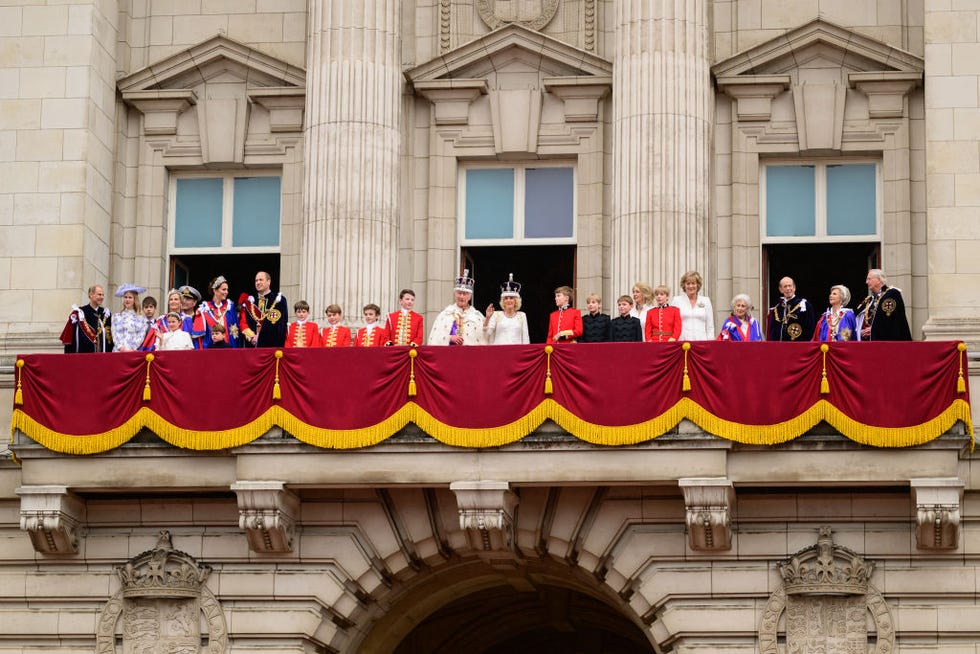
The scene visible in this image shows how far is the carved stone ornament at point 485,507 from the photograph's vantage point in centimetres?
3778

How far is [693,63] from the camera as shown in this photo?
1656 inches

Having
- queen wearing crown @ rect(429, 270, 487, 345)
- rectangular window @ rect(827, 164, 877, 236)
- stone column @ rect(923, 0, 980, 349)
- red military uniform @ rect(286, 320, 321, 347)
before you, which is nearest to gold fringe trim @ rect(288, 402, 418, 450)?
queen wearing crown @ rect(429, 270, 487, 345)

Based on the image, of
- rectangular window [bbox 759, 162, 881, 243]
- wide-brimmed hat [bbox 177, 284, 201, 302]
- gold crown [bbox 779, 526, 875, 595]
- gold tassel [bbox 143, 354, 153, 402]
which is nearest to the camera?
gold crown [bbox 779, 526, 875, 595]

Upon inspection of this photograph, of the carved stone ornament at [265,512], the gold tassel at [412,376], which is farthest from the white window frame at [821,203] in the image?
the carved stone ornament at [265,512]

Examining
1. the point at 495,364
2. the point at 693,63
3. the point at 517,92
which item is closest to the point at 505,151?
the point at 517,92

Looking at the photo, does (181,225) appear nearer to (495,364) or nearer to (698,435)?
(495,364)

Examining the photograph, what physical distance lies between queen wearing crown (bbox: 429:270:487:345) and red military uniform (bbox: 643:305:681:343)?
2.67m

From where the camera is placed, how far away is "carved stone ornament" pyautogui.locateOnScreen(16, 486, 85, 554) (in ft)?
128

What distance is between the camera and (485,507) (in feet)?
124

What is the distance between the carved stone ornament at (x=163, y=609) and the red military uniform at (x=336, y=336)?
4.01 meters

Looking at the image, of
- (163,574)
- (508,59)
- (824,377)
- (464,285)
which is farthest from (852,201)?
(163,574)

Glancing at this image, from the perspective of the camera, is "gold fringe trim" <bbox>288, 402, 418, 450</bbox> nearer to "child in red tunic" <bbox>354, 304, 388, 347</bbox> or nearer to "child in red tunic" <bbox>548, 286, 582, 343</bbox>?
"child in red tunic" <bbox>354, 304, 388, 347</bbox>

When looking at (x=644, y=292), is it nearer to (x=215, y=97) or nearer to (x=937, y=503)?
(x=937, y=503)

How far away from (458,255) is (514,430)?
21.7ft
